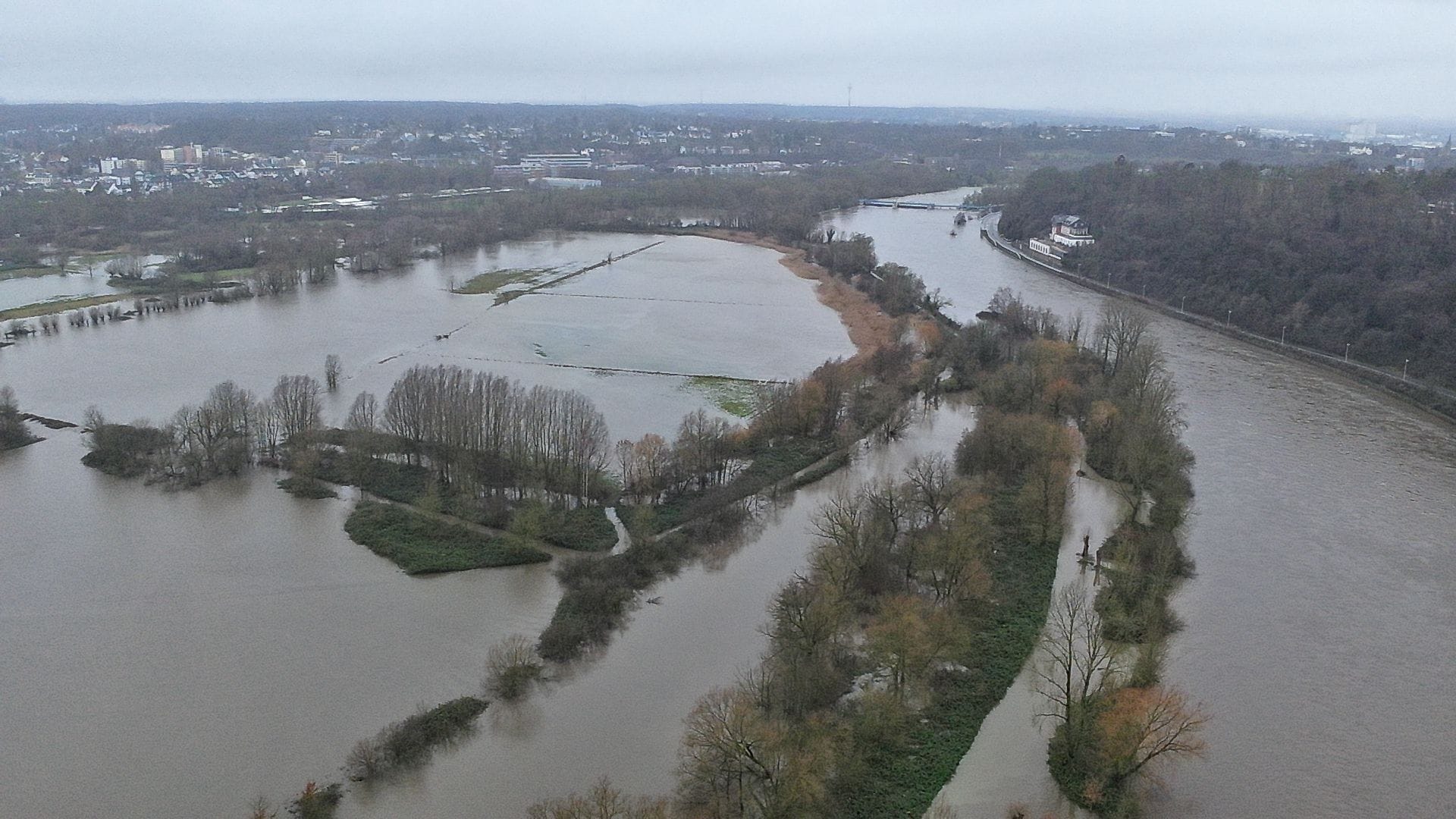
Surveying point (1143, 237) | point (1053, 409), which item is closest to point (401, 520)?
point (1053, 409)

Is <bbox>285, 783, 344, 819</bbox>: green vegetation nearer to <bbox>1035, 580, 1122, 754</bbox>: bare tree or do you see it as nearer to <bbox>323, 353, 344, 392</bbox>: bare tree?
<bbox>1035, 580, 1122, 754</bbox>: bare tree

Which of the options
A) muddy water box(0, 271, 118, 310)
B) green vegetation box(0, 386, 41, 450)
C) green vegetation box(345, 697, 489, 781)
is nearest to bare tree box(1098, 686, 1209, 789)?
green vegetation box(345, 697, 489, 781)

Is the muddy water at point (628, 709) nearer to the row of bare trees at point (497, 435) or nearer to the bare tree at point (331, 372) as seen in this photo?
the row of bare trees at point (497, 435)

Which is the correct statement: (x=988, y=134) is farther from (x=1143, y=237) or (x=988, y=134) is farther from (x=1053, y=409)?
(x=1053, y=409)

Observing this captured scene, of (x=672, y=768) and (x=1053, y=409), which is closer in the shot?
(x=672, y=768)

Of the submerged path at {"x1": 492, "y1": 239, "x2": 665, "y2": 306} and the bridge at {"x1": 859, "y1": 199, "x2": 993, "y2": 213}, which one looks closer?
the submerged path at {"x1": 492, "y1": 239, "x2": 665, "y2": 306}

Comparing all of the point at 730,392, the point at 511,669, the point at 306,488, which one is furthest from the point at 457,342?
the point at 511,669
